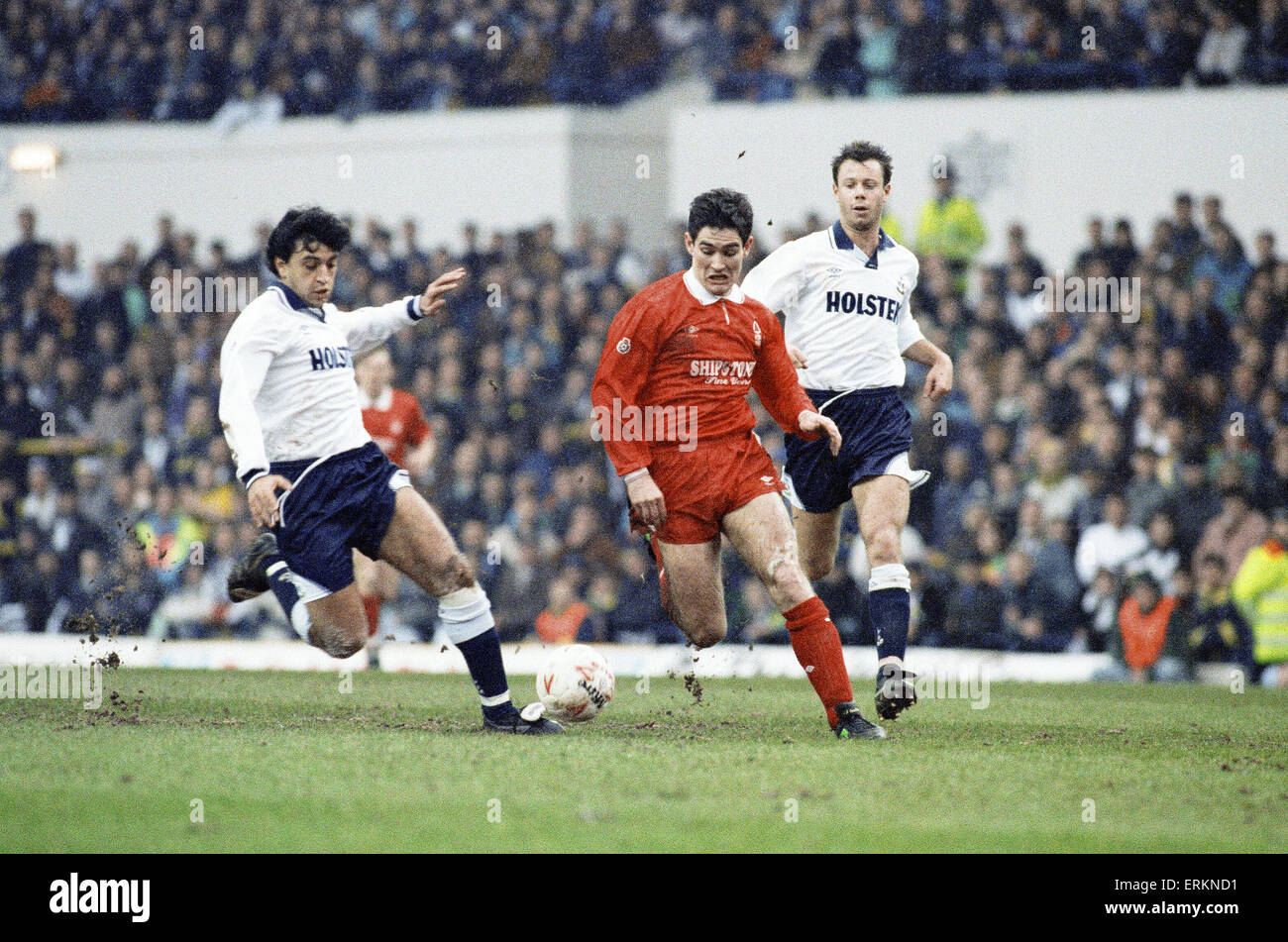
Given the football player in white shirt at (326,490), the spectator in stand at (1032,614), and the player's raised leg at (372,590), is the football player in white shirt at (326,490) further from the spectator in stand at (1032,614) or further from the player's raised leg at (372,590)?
the spectator in stand at (1032,614)

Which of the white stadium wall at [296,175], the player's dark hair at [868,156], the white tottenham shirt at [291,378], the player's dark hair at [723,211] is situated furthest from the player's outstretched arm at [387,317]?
the white stadium wall at [296,175]

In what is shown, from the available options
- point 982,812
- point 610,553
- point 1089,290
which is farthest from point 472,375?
point 982,812

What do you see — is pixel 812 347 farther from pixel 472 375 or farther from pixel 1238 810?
pixel 472 375

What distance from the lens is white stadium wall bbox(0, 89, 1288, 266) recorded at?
53.3 feet

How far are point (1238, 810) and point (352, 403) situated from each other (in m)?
4.30

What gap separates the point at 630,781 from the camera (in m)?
6.03

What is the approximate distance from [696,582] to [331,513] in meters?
1.72

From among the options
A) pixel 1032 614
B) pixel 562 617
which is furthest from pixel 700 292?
pixel 562 617

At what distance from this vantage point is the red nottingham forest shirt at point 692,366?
293 inches

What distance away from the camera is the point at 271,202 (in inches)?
778

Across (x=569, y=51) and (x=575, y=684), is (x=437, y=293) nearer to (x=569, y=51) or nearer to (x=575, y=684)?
(x=575, y=684)

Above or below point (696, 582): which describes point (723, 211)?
above

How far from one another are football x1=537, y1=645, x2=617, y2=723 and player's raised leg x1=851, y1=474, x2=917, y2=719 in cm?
134

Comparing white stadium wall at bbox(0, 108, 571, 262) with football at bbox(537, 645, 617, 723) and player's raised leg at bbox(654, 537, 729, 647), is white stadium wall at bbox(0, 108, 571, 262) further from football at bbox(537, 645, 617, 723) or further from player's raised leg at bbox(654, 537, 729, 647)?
player's raised leg at bbox(654, 537, 729, 647)
